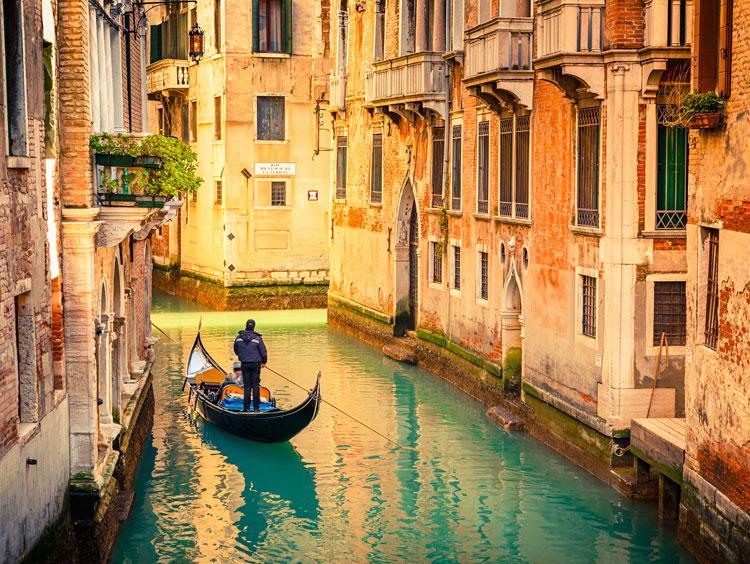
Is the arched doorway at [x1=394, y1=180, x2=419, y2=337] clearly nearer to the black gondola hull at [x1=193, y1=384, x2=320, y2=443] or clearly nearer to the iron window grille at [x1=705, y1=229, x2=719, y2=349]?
the black gondola hull at [x1=193, y1=384, x2=320, y2=443]

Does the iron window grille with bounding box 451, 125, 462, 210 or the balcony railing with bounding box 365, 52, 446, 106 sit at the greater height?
the balcony railing with bounding box 365, 52, 446, 106

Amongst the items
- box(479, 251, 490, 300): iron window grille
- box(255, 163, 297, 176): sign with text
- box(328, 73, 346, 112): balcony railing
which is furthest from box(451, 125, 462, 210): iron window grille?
box(255, 163, 297, 176): sign with text

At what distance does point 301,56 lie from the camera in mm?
28438

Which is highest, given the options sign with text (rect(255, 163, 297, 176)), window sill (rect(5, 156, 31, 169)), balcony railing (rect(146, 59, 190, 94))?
balcony railing (rect(146, 59, 190, 94))

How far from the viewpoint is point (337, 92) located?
25.7m

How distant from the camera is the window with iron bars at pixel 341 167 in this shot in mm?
26172

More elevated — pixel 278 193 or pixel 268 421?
pixel 278 193

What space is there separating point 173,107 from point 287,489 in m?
20.2

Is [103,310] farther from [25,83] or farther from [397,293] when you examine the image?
[397,293]

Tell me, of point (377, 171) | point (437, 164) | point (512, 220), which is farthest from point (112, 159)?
point (377, 171)

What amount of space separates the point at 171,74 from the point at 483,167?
46.8 ft

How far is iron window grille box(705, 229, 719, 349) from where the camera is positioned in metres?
10.6

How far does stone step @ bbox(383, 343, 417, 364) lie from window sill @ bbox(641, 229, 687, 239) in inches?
325

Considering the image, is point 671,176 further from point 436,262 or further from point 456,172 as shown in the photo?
point 436,262
